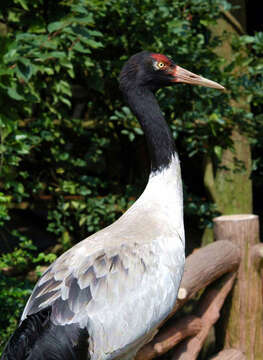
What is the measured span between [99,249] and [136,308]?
0.31 m

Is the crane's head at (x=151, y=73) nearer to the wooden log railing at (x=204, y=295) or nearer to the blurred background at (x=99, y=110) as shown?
the blurred background at (x=99, y=110)

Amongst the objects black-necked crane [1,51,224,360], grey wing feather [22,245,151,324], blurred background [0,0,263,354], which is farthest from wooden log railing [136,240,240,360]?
blurred background [0,0,263,354]

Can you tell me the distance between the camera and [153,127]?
2990 mm

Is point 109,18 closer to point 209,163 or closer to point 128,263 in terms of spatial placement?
point 209,163

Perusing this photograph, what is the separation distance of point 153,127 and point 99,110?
1.62 metres

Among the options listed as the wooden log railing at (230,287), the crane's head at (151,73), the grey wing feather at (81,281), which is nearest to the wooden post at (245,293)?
the wooden log railing at (230,287)

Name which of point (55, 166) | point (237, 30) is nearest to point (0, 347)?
point (55, 166)

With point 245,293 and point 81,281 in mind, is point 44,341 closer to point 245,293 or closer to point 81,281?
point 81,281

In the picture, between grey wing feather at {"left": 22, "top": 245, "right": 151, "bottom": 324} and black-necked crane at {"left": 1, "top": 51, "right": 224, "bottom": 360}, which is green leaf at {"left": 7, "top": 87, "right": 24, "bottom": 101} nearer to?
black-necked crane at {"left": 1, "top": 51, "right": 224, "bottom": 360}

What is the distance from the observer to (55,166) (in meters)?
4.44

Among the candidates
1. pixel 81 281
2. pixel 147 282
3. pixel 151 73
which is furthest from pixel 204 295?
pixel 151 73

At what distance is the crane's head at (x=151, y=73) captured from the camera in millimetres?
3041

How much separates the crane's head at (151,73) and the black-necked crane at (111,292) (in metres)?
0.66

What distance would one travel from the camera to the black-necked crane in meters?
2.22
